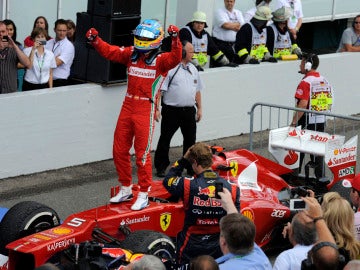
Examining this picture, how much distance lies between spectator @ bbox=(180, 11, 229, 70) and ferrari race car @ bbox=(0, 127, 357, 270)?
387 cm

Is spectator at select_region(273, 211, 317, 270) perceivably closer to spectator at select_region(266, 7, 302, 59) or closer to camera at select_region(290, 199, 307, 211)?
camera at select_region(290, 199, 307, 211)

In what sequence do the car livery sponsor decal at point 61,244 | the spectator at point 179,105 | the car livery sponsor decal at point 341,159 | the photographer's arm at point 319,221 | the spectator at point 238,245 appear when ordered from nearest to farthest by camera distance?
the spectator at point 238,245 < the photographer's arm at point 319,221 < the car livery sponsor decal at point 61,244 < the car livery sponsor decal at point 341,159 < the spectator at point 179,105

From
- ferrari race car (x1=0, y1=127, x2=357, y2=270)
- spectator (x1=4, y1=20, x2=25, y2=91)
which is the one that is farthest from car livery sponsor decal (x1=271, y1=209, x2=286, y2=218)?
spectator (x1=4, y1=20, x2=25, y2=91)

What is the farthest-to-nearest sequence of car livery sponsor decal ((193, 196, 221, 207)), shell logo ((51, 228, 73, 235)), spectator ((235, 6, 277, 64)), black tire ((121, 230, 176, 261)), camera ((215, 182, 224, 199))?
spectator ((235, 6, 277, 64)), shell logo ((51, 228, 73, 235)), black tire ((121, 230, 176, 261)), car livery sponsor decal ((193, 196, 221, 207)), camera ((215, 182, 224, 199))

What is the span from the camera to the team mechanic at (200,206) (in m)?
8.13

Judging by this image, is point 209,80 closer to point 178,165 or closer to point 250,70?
point 250,70

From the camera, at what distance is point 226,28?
1599cm

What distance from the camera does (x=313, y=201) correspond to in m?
6.94

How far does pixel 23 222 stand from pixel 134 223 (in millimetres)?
1090

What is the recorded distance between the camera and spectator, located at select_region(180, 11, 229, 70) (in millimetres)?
14510

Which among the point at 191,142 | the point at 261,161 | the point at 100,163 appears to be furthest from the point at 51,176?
the point at 261,161

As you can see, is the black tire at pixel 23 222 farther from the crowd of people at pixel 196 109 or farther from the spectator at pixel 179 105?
the spectator at pixel 179 105

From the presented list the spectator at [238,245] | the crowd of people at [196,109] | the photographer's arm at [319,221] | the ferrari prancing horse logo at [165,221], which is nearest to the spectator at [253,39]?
the crowd of people at [196,109]

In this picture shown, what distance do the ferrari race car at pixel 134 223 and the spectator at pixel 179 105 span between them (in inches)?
79.5
